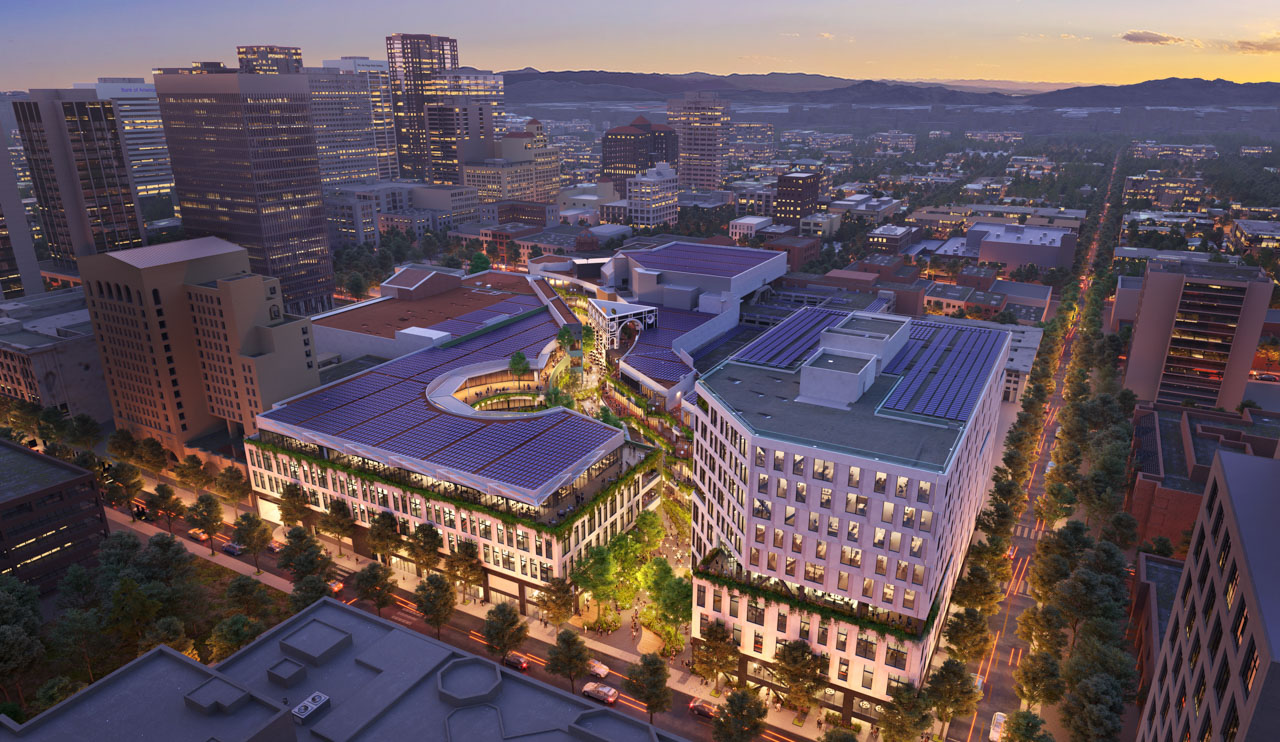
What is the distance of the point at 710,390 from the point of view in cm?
8950

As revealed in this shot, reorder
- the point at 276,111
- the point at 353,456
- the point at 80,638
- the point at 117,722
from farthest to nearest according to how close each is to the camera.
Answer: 1. the point at 276,111
2. the point at 353,456
3. the point at 80,638
4. the point at 117,722

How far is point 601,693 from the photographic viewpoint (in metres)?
81.1

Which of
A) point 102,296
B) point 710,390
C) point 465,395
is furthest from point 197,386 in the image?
point 710,390

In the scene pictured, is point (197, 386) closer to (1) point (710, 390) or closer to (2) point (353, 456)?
(2) point (353, 456)

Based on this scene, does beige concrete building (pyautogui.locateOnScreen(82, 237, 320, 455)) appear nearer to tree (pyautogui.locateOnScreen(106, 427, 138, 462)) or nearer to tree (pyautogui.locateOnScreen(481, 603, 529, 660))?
tree (pyautogui.locateOnScreen(106, 427, 138, 462))

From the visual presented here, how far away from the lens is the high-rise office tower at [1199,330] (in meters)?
Result: 141

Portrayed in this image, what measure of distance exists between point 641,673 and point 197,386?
10709cm

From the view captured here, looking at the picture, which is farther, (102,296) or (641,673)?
(102,296)

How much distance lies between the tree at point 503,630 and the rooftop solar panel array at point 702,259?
107 m

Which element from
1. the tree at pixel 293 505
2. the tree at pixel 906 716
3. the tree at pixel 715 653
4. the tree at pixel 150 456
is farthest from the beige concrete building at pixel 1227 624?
the tree at pixel 150 456

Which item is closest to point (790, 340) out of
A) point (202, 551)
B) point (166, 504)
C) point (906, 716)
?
point (906, 716)

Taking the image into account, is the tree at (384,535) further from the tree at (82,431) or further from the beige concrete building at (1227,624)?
the beige concrete building at (1227,624)

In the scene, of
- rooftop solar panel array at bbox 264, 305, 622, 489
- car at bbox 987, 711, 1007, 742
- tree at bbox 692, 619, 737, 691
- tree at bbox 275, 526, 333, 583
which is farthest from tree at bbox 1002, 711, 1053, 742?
tree at bbox 275, 526, 333, 583

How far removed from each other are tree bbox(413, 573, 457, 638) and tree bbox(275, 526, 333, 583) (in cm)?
1359
